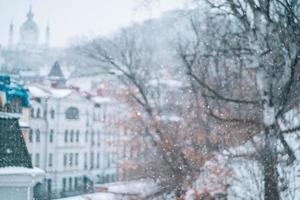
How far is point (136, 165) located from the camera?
15.0 metres

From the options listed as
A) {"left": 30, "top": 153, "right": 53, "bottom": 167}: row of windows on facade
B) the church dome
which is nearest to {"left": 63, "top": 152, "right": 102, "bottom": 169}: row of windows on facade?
{"left": 30, "top": 153, "right": 53, "bottom": 167}: row of windows on facade

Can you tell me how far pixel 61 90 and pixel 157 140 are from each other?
101 feet

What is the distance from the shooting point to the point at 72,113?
4619cm

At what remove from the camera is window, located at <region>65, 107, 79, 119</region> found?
45.5 metres

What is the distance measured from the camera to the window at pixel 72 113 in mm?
45481

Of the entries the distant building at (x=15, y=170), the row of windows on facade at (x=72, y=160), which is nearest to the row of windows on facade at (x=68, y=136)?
the row of windows on facade at (x=72, y=160)

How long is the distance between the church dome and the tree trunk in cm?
10957

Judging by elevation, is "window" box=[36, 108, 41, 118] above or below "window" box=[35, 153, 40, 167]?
above

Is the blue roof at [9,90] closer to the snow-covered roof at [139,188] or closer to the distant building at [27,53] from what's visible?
the snow-covered roof at [139,188]

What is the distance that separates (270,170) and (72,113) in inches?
1551

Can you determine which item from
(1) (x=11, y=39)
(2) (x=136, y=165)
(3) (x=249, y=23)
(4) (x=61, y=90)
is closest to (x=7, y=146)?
(2) (x=136, y=165)

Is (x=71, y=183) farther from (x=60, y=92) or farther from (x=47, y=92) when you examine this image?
(x=47, y=92)

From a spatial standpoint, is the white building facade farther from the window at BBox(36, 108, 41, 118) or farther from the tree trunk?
the tree trunk

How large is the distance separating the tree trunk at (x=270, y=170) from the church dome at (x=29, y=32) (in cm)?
10957
